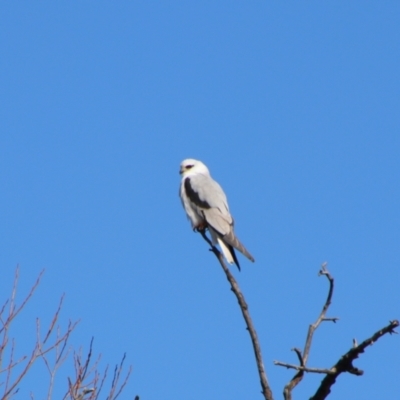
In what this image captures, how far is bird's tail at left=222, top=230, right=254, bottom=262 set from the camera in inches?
234

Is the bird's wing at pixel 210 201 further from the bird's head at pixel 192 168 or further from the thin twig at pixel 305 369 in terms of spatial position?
the thin twig at pixel 305 369

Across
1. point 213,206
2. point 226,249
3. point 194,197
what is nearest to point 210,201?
point 213,206

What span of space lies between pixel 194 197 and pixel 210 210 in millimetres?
317

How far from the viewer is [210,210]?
6.90 m

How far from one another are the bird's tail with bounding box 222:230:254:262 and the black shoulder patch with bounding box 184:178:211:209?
579 millimetres

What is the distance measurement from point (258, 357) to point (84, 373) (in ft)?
5.45

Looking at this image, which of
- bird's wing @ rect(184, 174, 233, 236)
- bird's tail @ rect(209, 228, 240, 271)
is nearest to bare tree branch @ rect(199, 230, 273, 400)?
bird's tail @ rect(209, 228, 240, 271)

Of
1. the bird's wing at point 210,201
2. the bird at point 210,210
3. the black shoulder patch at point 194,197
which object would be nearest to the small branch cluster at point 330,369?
the bird at point 210,210

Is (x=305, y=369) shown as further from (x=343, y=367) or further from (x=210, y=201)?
(x=210, y=201)

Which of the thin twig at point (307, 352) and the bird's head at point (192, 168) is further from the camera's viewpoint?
the bird's head at point (192, 168)

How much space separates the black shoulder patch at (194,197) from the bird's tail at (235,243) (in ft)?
1.90

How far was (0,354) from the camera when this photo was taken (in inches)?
139

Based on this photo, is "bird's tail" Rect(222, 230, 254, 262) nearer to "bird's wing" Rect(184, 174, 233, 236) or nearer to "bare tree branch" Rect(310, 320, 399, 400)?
"bird's wing" Rect(184, 174, 233, 236)

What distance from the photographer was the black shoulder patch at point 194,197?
6972 millimetres
